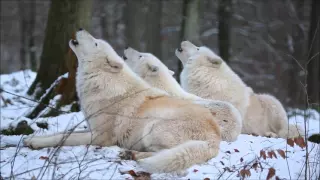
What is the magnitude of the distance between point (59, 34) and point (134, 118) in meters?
4.12

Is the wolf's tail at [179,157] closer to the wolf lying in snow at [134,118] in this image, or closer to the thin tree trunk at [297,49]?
the wolf lying in snow at [134,118]

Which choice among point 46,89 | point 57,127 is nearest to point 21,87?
point 46,89

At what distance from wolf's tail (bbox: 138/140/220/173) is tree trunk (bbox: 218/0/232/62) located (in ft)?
41.7

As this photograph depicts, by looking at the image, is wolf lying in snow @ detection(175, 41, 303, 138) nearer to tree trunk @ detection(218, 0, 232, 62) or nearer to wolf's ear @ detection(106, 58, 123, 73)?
wolf's ear @ detection(106, 58, 123, 73)

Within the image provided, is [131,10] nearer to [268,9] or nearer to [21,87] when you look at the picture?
[268,9]

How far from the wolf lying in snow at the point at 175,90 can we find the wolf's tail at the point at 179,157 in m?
1.00

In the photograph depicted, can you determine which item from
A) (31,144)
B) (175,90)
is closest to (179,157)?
(31,144)

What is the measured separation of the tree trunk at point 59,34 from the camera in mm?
9055

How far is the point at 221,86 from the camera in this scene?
7.39 m

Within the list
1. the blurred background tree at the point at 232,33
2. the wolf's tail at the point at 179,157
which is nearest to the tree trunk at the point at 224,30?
the blurred background tree at the point at 232,33

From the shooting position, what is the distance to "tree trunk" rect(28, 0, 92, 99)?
356 inches

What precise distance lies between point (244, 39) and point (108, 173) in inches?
866

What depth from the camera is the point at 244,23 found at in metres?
23.0

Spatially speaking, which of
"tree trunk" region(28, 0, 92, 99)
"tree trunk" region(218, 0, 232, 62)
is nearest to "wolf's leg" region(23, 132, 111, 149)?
"tree trunk" region(28, 0, 92, 99)
